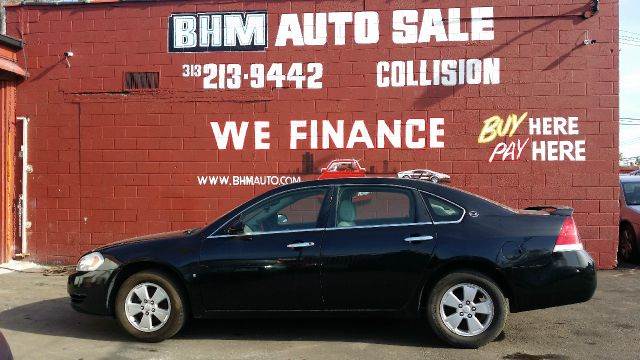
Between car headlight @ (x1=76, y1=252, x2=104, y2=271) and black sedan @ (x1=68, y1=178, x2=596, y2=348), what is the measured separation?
12mm

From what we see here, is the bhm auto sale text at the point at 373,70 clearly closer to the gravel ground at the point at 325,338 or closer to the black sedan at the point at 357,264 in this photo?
the gravel ground at the point at 325,338

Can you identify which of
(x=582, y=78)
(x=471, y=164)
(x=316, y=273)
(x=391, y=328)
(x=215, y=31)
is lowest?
(x=391, y=328)

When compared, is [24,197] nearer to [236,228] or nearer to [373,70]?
[236,228]

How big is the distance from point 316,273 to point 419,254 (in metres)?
0.94

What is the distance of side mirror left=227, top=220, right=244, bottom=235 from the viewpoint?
18.0 feet

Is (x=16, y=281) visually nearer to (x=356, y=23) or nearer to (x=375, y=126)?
(x=375, y=126)

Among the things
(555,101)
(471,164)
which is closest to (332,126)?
(471,164)

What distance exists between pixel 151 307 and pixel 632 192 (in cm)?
870

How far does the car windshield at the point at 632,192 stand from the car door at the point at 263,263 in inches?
277

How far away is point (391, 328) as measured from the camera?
5977mm

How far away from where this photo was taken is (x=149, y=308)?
5.51 metres

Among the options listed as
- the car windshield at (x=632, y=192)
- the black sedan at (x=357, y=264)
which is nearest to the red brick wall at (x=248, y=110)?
the car windshield at (x=632, y=192)

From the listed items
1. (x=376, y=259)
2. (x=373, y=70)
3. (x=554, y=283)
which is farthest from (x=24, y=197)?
(x=554, y=283)

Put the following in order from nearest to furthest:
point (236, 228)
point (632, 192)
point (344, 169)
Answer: point (236, 228) → point (344, 169) → point (632, 192)
